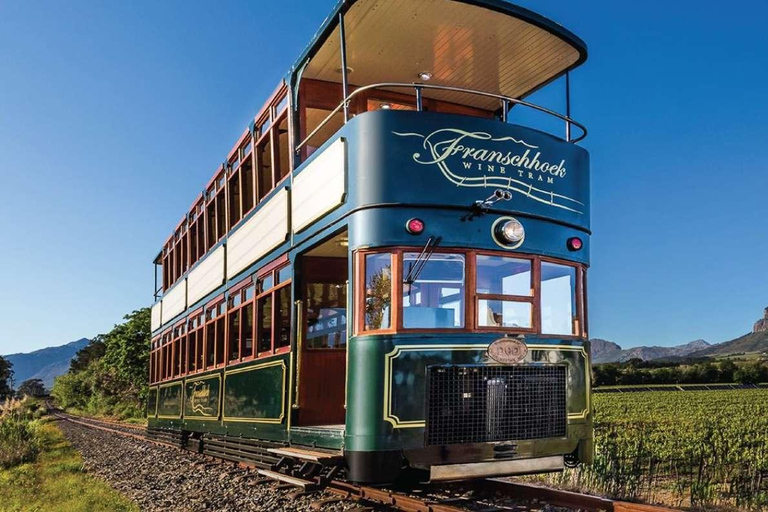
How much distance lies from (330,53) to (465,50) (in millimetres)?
1528

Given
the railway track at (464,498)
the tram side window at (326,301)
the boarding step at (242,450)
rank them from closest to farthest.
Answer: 1. the railway track at (464,498)
2. the tram side window at (326,301)
3. the boarding step at (242,450)

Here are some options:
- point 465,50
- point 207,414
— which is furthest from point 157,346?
point 465,50

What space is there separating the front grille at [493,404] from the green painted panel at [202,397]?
593cm

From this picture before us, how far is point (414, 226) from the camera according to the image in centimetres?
734

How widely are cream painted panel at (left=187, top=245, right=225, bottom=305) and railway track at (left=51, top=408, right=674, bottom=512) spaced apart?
437 centimetres

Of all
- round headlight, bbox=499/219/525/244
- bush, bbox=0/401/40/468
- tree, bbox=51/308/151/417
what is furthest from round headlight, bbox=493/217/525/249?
tree, bbox=51/308/151/417

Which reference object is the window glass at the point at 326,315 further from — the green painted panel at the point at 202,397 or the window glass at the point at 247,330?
the green painted panel at the point at 202,397

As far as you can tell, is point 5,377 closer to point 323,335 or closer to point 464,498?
point 323,335

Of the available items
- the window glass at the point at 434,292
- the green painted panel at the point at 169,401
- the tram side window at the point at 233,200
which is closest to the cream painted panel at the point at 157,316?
the green painted panel at the point at 169,401

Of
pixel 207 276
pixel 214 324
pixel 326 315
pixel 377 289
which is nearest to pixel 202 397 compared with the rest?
pixel 214 324

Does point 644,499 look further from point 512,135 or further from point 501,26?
point 501,26

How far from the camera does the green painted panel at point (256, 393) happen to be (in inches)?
358

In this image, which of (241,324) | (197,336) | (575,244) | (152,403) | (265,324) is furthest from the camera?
(152,403)

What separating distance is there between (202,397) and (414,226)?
7635mm
